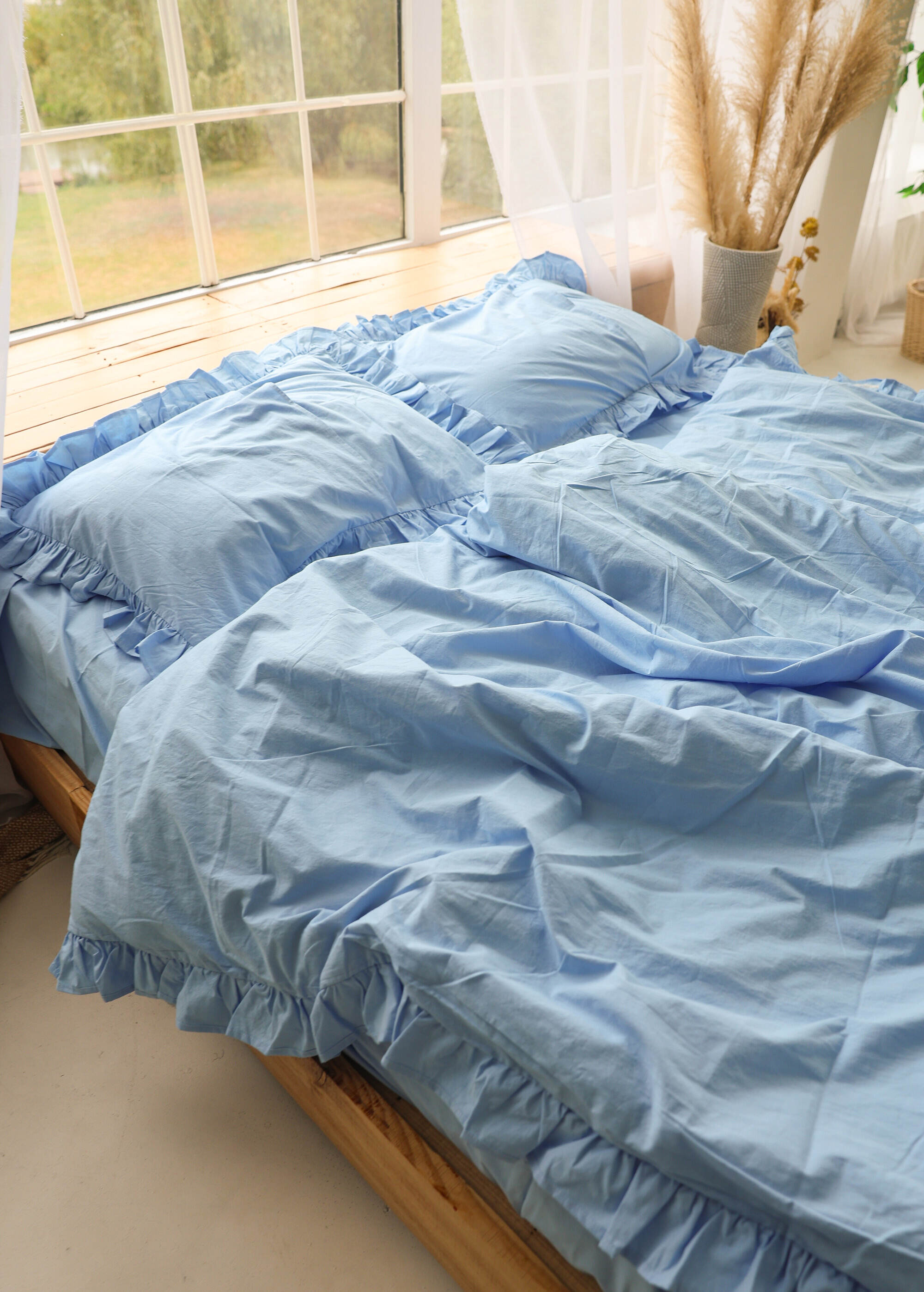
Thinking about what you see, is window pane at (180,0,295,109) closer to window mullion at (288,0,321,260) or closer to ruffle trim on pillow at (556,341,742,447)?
window mullion at (288,0,321,260)

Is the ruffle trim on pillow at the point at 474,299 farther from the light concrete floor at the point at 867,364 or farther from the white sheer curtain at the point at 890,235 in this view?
the white sheer curtain at the point at 890,235

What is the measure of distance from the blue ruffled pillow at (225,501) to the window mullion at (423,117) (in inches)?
46.8

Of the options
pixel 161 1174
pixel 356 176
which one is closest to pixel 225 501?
pixel 161 1174

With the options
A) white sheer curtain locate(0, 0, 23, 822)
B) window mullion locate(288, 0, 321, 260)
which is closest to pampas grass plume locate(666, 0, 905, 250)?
window mullion locate(288, 0, 321, 260)

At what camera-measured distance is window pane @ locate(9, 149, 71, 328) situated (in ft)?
6.27

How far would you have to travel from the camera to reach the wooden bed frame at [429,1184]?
0.87 meters

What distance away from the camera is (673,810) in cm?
99

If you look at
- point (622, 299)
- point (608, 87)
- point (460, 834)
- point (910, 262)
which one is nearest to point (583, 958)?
point (460, 834)

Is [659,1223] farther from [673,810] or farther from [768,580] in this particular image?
[768,580]

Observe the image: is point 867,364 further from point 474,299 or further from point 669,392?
point 474,299

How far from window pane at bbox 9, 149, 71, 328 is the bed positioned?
0.58 m

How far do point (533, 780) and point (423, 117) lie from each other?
2.14 m

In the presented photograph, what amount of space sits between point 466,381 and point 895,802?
44.6 inches

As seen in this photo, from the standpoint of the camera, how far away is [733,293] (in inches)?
95.1
